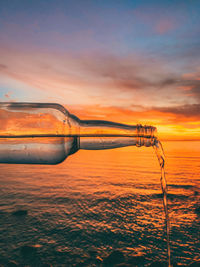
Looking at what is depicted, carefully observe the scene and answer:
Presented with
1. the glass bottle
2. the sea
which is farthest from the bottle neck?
the sea

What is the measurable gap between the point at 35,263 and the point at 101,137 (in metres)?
1.77

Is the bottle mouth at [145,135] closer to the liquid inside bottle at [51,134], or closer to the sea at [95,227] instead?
the liquid inside bottle at [51,134]

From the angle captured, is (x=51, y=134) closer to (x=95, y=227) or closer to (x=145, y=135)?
(x=145, y=135)

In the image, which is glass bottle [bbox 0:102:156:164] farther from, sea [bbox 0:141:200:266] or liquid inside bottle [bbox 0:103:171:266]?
sea [bbox 0:141:200:266]

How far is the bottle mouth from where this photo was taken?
2631 millimetres

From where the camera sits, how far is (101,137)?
2545mm

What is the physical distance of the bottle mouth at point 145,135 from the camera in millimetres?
2631

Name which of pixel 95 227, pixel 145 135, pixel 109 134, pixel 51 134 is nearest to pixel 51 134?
pixel 51 134

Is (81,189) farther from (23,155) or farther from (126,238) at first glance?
(23,155)

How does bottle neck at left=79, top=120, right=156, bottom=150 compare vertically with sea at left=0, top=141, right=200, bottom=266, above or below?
above

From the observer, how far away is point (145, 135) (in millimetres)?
2641

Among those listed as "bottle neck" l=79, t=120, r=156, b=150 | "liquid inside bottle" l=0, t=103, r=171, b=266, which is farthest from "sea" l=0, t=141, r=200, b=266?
"bottle neck" l=79, t=120, r=156, b=150

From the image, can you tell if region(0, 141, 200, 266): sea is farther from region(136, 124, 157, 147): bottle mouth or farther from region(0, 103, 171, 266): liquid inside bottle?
region(136, 124, 157, 147): bottle mouth

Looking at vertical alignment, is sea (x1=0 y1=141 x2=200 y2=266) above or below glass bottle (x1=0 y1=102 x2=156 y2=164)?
below
